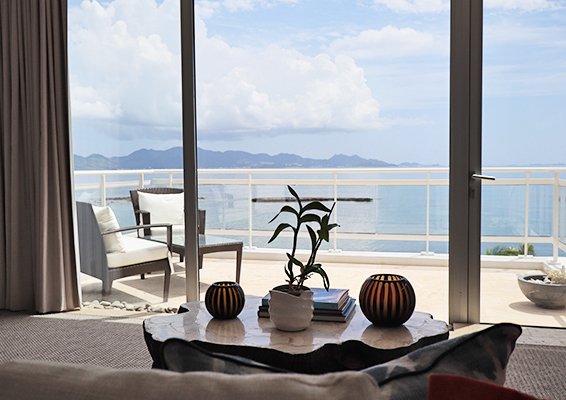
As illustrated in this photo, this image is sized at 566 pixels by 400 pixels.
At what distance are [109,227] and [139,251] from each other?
0.28 m

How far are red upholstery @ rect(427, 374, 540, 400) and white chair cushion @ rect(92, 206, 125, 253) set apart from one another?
13.0ft

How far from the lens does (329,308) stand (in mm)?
2805

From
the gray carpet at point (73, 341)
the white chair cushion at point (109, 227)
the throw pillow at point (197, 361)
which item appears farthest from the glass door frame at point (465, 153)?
the throw pillow at point (197, 361)

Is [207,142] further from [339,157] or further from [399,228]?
[399,228]

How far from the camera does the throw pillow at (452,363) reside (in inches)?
39.5

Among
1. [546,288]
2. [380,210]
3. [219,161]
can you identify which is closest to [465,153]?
[380,210]

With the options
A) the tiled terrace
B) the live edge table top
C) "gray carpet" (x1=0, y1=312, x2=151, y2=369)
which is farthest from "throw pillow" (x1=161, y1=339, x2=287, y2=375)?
the tiled terrace

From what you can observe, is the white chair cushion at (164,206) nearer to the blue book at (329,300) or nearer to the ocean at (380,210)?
the ocean at (380,210)

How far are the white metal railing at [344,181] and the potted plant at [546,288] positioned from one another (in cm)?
12

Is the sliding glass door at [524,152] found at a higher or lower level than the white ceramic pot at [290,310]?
higher

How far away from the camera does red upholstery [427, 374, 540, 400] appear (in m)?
0.91

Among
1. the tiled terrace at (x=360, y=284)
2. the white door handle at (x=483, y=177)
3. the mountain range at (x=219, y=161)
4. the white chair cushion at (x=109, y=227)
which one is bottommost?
the tiled terrace at (x=360, y=284)

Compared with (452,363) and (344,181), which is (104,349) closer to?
(344,181)

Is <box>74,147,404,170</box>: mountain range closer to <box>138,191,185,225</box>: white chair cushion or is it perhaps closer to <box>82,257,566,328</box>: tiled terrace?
<box>138,191,185,225</box>: white chair cushion
